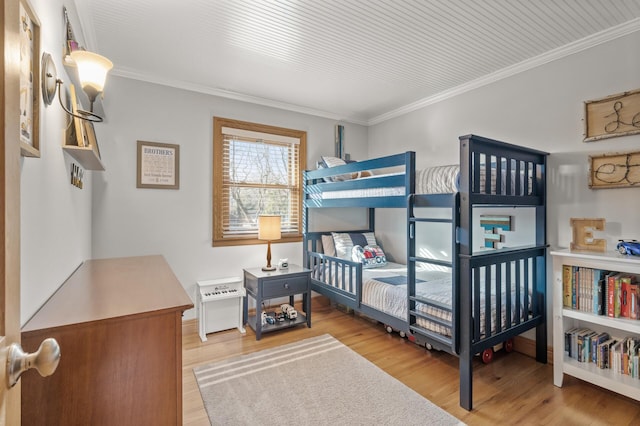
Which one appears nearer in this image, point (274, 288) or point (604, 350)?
point (604, 350)

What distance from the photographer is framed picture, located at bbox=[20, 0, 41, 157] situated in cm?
93

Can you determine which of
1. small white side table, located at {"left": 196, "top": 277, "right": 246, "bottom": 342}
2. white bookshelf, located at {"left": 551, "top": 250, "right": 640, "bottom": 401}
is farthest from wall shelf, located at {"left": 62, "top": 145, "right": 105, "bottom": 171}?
white bookshelf, located at {"left": 551, "top": 250, "right": 640, "bottom": 401}

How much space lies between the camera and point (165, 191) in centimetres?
307

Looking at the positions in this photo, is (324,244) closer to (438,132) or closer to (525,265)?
(438,132)

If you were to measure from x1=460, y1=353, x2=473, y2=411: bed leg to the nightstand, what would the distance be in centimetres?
159

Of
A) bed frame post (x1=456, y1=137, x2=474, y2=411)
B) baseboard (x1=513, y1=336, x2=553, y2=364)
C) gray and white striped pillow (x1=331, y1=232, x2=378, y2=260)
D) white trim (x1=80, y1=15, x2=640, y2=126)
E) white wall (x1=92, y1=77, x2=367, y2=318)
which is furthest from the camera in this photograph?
gray and white striped pillow (x1=331, y1=232, x2=378, y2=260)

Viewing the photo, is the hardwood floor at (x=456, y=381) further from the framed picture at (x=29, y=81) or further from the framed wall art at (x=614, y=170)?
the framed picture at (x=29, y=81)

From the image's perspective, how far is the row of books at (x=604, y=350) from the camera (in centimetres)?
197

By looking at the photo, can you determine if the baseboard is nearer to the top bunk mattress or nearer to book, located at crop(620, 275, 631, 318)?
book, located at crop(620, 275, 631, 318)

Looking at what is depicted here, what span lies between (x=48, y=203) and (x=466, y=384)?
2.44 m

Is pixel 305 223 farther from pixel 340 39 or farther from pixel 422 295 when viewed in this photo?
pixel 340 39

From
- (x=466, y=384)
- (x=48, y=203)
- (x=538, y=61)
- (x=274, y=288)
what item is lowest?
(x=466, y=384)

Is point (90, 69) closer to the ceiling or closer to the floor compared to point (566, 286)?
closer to the ceiling

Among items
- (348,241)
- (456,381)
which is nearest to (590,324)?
(456,381)
